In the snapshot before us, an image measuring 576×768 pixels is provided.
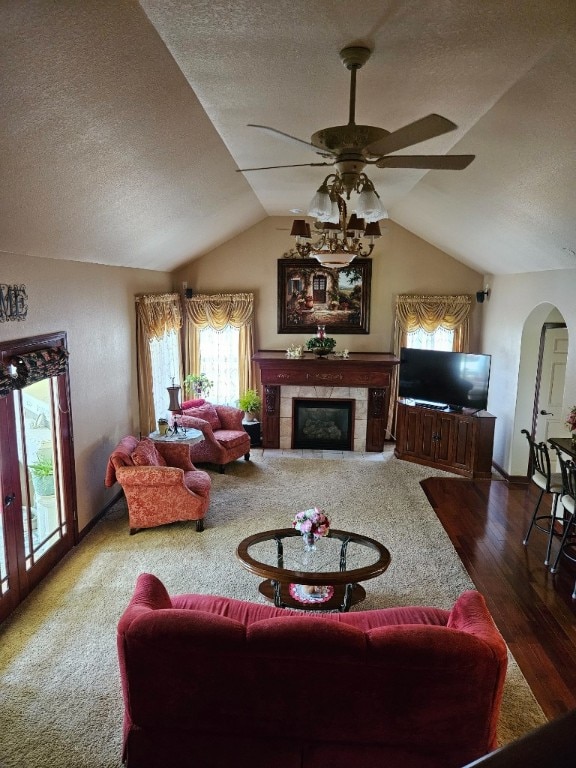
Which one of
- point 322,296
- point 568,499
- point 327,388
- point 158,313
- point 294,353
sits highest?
point 322,296

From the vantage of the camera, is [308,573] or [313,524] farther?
[313,524]

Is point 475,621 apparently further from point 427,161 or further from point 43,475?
point 43,475

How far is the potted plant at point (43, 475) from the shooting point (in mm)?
4637

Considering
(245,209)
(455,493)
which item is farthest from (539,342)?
(245,209)

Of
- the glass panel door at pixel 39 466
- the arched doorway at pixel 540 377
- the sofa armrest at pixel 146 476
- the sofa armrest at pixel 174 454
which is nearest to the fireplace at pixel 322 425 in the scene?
the arched doorway at pixel 540 377

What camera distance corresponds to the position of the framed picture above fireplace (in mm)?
8672

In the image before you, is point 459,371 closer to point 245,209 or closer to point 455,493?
point 455,493

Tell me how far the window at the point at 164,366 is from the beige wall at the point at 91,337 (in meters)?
0.69

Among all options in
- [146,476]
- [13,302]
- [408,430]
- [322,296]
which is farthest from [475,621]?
[322,296]

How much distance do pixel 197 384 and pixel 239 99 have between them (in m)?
5.44

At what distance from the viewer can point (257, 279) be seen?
876cm

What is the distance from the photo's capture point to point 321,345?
8391mm

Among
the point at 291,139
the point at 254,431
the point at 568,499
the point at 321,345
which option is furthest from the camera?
the point at 254,431

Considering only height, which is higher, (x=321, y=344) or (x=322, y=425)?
(x=321, y=344)
